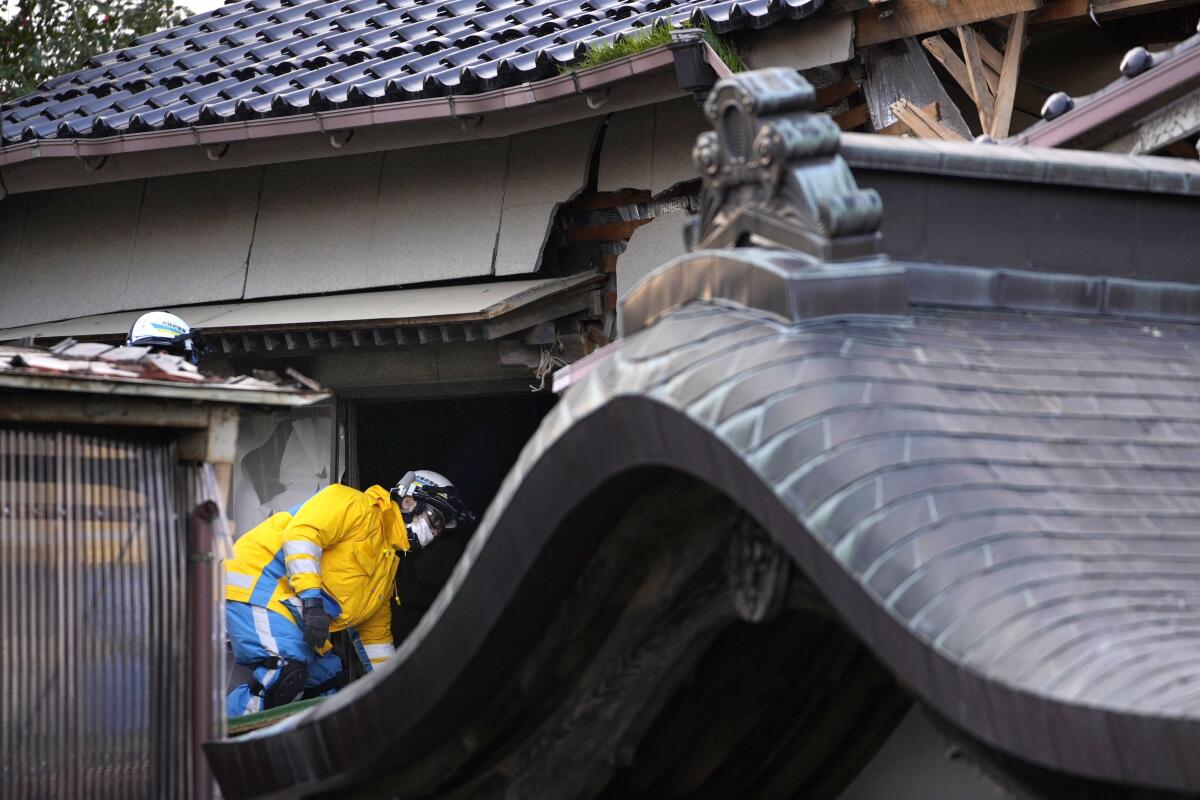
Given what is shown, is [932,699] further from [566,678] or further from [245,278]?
[245,278]

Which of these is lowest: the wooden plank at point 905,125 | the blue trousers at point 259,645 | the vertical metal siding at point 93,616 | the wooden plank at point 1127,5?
the vertical metal siding at point 93,616

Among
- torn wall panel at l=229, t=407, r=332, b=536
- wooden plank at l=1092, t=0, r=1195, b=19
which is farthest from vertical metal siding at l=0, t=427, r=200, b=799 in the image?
torn wall panel at l=229, t=407, r=332, b=536

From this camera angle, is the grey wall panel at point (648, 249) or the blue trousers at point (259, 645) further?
the blue trousers at point (259, 645)

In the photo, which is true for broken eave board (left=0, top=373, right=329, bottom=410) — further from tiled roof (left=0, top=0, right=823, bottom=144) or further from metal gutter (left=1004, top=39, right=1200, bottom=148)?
tiled roof (left=0, top=0, right=823, bottom=144)

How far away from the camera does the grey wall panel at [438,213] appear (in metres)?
8.08

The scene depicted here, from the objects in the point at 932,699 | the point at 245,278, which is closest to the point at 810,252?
the point at 932,699

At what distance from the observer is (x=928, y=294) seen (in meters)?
2.64

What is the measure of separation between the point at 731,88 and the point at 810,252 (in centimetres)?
34

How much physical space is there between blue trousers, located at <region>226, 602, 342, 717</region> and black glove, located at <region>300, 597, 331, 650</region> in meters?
0.13

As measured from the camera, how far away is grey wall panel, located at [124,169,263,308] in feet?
29.2

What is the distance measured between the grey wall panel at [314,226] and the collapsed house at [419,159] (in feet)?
0.05

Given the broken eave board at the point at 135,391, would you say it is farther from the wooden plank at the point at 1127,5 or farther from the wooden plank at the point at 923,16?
the wooden plank at the point at 1127,5

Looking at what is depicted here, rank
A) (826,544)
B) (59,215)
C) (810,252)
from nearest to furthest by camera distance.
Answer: (826,544)
(810,252)
(59,215)

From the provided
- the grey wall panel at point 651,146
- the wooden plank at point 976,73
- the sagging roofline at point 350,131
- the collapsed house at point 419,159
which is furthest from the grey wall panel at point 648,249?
the wooden plank at point 976,73
